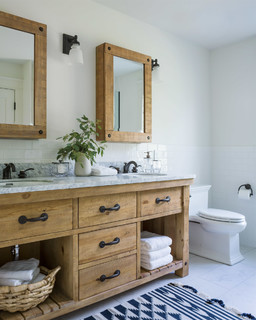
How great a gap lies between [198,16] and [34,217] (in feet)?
8.17

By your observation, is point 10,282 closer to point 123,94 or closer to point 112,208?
point 112,208

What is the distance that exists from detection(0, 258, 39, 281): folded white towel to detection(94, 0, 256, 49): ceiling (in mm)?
2234

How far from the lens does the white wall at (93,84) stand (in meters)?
2.35

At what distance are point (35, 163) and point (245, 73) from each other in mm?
2641

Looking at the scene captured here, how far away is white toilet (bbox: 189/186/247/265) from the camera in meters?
2.79

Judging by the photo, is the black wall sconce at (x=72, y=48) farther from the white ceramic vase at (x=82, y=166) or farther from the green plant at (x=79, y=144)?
the white ceramic vase at (x=82, y=166)

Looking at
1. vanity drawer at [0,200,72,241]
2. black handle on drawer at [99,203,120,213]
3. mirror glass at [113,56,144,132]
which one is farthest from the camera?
mirror glass at [113,56,144,132]

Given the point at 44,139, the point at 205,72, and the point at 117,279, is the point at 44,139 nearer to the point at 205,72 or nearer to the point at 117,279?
the point at 117,279

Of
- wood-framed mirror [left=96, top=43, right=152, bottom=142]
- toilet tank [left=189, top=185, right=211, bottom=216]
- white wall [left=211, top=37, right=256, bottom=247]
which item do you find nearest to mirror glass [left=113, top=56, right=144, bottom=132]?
wood-framed mirror [left=96, top=43, right=152, bottom=142]

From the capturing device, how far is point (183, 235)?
2.48 m

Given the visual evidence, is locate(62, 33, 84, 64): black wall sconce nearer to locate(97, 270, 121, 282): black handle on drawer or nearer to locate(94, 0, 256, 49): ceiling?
locate(94, 0, 256, 49): ceiling

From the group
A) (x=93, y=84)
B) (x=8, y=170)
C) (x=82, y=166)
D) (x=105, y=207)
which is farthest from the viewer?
(x=93, y=84)

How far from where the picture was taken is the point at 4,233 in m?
1.53

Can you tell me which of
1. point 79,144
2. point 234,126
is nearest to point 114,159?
point 79,144
